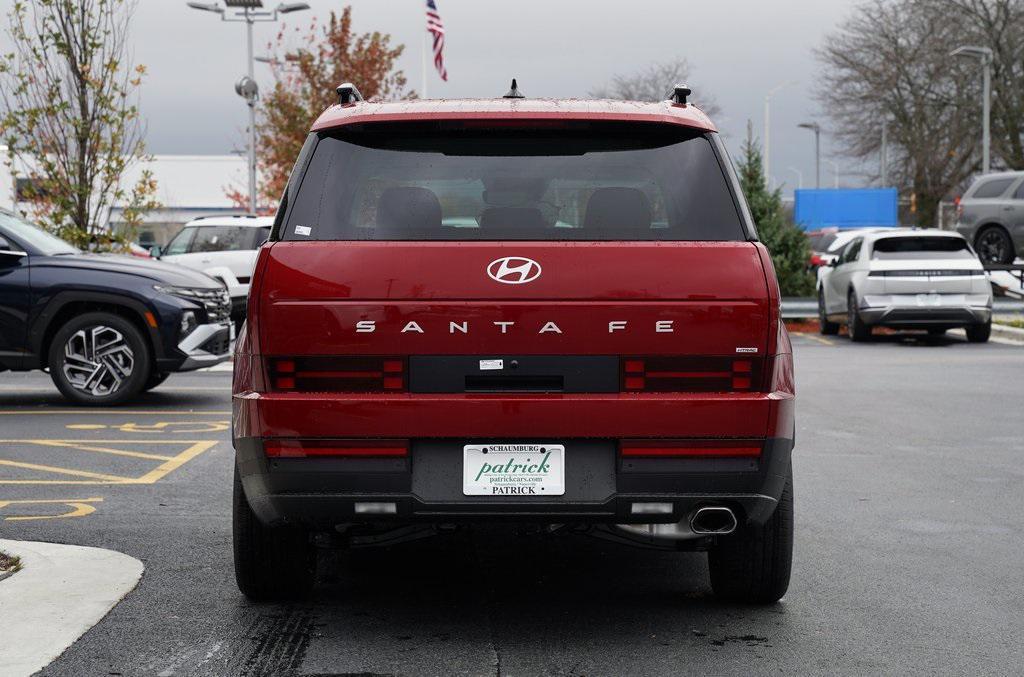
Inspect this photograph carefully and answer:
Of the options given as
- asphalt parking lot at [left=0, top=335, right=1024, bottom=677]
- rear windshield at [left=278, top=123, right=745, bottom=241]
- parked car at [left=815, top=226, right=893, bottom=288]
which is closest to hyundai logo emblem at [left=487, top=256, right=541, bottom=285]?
rear windshield at [left=278, top=123, right=745, bottom=241]

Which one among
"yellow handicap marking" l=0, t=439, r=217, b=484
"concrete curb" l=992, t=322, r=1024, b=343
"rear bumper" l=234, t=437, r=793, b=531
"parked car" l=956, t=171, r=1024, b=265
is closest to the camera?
"rear bumper" l=234, t=437, r=793, b=531

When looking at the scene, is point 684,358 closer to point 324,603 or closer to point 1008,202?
point 324,603

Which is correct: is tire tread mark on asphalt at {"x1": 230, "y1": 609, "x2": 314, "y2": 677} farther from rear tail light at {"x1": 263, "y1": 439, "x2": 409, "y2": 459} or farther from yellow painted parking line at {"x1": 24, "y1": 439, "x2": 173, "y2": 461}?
yellow painted parking line at {"x1": 24, "y1": 439, "x2": 173, "y2": 461}

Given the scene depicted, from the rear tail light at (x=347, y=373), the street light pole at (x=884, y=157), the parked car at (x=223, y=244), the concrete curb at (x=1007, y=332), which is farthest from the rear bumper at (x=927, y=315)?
the street light pole at (x=884, y=157)

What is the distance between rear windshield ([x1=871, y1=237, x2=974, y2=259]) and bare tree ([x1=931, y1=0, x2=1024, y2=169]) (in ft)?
101

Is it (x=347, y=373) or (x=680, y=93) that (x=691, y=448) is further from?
(x=680, y=93)

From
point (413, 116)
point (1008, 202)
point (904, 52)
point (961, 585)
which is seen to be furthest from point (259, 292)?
point (904, 52)

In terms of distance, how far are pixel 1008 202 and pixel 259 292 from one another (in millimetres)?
24831

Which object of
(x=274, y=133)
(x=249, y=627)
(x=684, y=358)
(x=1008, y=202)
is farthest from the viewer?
(x=274, y=133)

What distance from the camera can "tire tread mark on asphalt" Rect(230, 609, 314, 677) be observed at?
488cm

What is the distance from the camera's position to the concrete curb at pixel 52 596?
5.10 m

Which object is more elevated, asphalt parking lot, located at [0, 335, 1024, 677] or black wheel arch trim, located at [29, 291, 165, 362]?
black wheel arch trim, located at [29, 291, 165, 362]

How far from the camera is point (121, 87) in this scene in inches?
865

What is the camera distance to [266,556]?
5.68 meters
